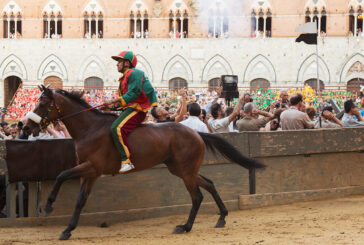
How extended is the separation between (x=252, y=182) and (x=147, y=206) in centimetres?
198

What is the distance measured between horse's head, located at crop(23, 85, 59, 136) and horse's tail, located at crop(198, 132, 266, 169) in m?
2.24

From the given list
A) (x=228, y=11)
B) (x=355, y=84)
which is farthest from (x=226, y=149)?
(x=228, y=11)

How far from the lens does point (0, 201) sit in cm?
Result: 837

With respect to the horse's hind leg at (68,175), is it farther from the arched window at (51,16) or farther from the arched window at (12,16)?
the arched window at (12,16)

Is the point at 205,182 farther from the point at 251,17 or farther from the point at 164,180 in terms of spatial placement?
the point at 251,17

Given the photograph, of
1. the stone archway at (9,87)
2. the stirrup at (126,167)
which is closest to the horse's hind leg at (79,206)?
the stirrup at (126,167)

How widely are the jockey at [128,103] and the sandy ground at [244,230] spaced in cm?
102

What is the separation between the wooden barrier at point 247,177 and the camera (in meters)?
8.71

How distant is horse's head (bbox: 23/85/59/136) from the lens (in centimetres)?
752

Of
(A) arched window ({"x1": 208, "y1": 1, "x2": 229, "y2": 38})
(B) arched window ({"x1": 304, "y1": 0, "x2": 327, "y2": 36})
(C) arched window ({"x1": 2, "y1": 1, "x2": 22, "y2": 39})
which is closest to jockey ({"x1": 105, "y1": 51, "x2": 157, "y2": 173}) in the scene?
(A) arched window ({"x1": 208, "y1": 1, "x2": 229, "y2": 38})

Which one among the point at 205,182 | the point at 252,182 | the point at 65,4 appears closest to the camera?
the point at 205,182

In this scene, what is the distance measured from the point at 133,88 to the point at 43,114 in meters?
1.26

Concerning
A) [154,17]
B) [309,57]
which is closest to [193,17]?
[154,17]

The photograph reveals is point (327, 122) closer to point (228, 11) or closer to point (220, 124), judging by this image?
point (220, 124)
